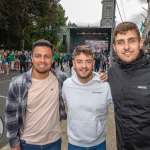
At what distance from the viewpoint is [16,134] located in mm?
3666

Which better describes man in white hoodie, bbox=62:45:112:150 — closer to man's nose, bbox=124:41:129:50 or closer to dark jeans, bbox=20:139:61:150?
dark jeans, bbox=20:139:61:150

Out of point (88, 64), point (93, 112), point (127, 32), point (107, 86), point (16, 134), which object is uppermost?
point (127, 32)

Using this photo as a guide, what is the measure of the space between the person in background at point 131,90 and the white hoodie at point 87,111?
12.0 inches

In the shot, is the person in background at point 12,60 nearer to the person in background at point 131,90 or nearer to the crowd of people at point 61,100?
the crowd of people at point 61,100

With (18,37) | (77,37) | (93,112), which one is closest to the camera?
(93,112)

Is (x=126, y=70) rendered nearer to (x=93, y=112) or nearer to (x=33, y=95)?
(x=93, y=112)

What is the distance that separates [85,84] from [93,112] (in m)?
0.30

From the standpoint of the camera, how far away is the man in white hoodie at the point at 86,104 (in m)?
3.48

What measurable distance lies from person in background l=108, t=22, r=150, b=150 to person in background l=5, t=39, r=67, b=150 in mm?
777

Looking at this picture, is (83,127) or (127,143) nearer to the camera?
(127,143)

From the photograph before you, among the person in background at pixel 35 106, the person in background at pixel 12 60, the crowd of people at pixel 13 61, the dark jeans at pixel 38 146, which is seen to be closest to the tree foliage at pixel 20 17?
the crowd of people at pixel 13 61

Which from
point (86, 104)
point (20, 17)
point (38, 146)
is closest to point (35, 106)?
point (38, 146)

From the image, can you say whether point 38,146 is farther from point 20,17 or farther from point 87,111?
point 20,17

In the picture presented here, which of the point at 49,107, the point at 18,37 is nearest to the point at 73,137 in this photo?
the point at 49,107
